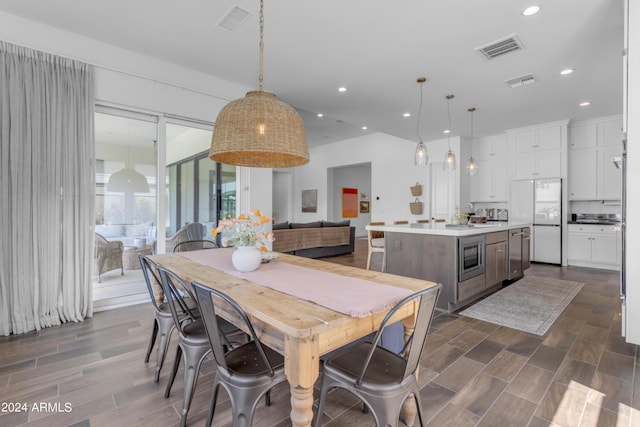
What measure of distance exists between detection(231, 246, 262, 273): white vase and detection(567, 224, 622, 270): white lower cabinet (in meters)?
6.47

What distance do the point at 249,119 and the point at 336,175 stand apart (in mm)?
9591

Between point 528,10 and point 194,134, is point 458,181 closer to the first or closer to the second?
point 528,10

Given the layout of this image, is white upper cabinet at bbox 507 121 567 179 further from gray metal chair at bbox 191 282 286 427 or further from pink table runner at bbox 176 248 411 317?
gray metal chair at bbox 191 282 286 427

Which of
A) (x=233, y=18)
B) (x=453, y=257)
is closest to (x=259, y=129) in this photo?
(x=233, y=18)

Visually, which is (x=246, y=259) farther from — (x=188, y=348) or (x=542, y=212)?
(x=542, y=212)

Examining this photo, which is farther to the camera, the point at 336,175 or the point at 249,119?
the point at 336,175

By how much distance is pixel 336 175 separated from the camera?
11.1 m

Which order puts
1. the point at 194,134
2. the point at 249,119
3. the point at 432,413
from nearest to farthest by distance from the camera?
the point at 249,119 → the point at 432,413 → the point at 194,134

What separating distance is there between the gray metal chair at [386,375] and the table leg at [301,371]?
0.22m

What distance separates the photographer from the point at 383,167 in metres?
8.85

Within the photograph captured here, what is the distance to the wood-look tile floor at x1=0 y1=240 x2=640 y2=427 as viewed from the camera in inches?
65.9

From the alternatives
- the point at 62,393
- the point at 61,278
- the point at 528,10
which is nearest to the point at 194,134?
the point at 61,278

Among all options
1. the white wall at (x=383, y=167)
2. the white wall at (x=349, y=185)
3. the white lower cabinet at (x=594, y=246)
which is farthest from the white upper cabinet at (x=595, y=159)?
the white wall at (x=349, y=185)

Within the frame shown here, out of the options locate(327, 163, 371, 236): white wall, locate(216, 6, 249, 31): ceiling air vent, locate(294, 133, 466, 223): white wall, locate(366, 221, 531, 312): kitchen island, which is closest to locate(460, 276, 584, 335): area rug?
locate(366, 221, 531, 312): kitchen island
